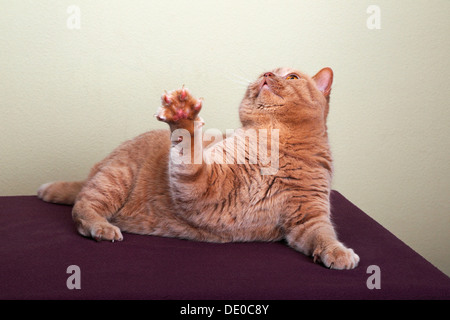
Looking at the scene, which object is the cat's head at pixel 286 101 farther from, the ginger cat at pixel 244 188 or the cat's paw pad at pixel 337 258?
the cat's paw pad at pixel 337 258

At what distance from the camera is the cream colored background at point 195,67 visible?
2.40 meters

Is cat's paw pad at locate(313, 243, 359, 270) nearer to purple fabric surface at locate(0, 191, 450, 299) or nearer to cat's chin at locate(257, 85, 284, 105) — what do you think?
purple fabric surface at locate(0, 191, 450, 299)

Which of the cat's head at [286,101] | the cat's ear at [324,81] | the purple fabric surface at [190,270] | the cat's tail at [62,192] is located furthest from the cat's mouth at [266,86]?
the cat's tail at [62,192]

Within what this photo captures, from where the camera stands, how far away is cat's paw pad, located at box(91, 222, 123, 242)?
1429mm

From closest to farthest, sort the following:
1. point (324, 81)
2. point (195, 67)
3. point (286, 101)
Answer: point (286, 101)
point (324, 81)
point (195, 67)

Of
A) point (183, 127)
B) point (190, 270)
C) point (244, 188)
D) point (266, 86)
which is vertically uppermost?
point (266, 86)

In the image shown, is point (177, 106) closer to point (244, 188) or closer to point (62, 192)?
point (244, 188)

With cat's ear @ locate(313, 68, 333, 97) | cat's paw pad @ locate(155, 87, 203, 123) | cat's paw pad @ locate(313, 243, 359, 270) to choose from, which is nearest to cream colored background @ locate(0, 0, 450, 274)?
cat's ear @ locate(313, 68, 333, 97)

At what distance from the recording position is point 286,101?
5.15 feet

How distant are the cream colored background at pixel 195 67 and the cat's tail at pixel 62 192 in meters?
0.51

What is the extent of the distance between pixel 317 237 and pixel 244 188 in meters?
0.29

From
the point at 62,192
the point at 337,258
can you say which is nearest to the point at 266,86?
the point at 337,258

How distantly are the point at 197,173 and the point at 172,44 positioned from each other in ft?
4.35

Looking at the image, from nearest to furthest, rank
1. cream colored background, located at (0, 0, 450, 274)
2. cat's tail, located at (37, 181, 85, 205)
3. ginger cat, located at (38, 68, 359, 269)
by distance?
ginger cat, located at (38, 68, 359, 269) < cat's tail, located at (37, 181, 85, 205) < cream colored background, located at (0, 0, 450, 274)
